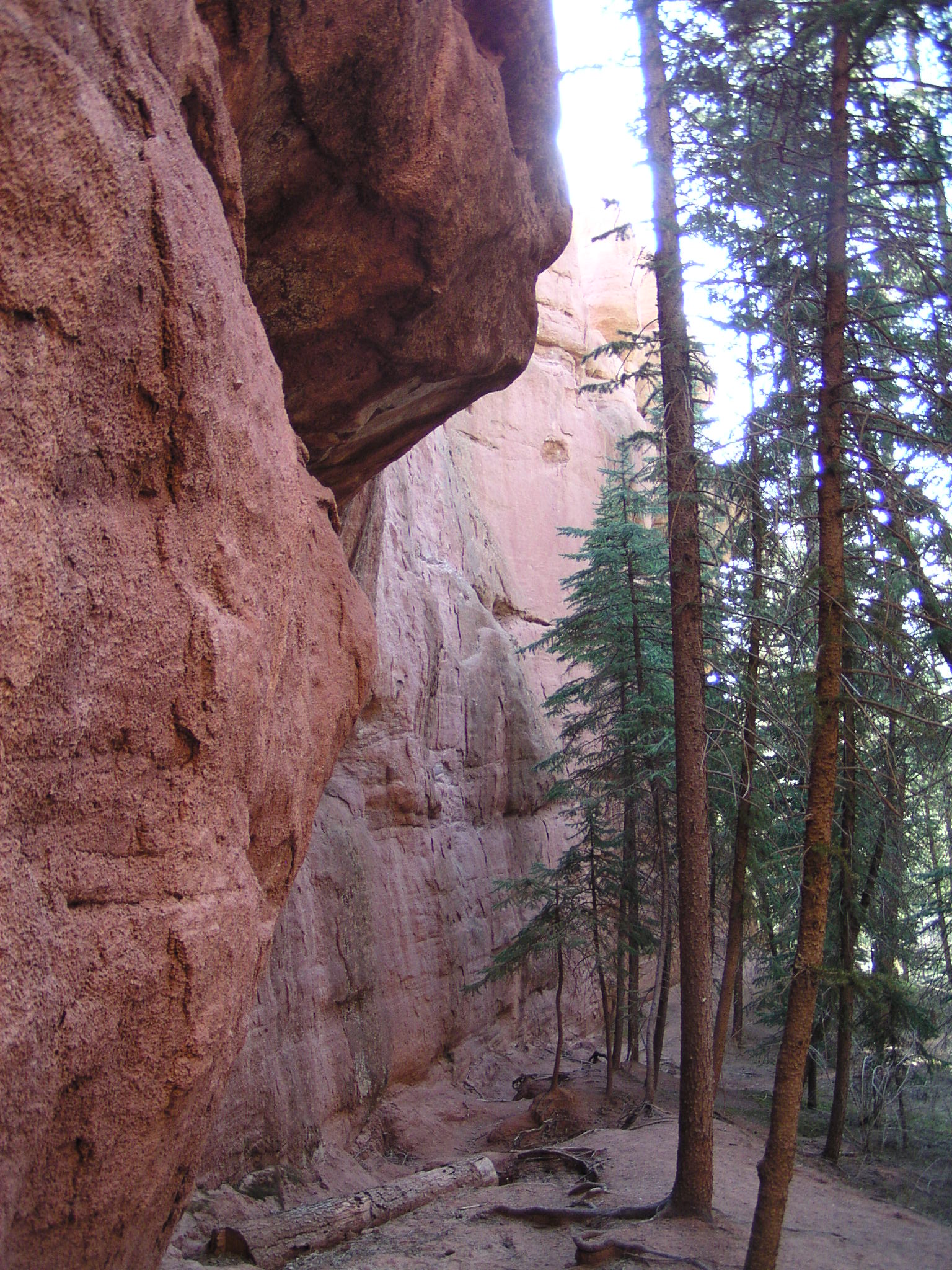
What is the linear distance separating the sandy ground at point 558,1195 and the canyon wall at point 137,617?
4160 millimetres

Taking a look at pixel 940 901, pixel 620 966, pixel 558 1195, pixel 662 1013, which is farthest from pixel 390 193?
pixel 662 1013

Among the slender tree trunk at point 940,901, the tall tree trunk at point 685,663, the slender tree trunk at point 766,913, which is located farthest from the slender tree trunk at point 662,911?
the tall tree trunk at point 685,663

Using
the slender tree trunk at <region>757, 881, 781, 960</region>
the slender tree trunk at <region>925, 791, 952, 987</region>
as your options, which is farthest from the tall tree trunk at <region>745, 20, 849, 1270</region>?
the slender tree trunk at <region>757, 881, 781, 960</region>

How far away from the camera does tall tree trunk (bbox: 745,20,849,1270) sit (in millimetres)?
7242

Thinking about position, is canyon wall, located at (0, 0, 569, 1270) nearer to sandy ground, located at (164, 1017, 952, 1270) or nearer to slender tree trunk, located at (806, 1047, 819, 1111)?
sandy ground, located at (164, 1017, 952, 1270)

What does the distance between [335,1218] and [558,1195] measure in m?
2.55

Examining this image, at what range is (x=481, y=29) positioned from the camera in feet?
26.7

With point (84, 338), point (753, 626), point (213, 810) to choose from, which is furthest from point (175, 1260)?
point (753, 626)

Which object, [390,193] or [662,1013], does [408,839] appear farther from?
[390,193]

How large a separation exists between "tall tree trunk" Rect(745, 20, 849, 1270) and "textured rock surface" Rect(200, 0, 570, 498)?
8.68 feet

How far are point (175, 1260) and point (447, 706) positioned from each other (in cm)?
1026

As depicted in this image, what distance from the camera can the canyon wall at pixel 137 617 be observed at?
3771 mm

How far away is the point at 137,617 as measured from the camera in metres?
4.30

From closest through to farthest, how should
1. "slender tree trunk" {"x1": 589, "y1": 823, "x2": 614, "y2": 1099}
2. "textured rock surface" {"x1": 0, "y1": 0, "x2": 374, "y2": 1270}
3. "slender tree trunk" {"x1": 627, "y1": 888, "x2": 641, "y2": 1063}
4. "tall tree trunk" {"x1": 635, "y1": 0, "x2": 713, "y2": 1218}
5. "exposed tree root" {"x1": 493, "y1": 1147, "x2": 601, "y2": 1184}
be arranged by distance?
"textured rock surface" {"x1": 0, "y1": 0, "x2": 374, "y2": 1270}
"tall tree trunk" {"x1": 635, "y1": 0, "x2": 713, "y2": 1218}
"exposed tree root" {"x1": 493, "y1": 1147, "x2": 601, "y2": 1184}
"slender tree trunk" {"x1": 589, "y1": 823, "x2": 614, "y2": 1099}
"slender tree trunk" {"x1": 627, "y1": 888, "x2": 641, "y2": 1063}
